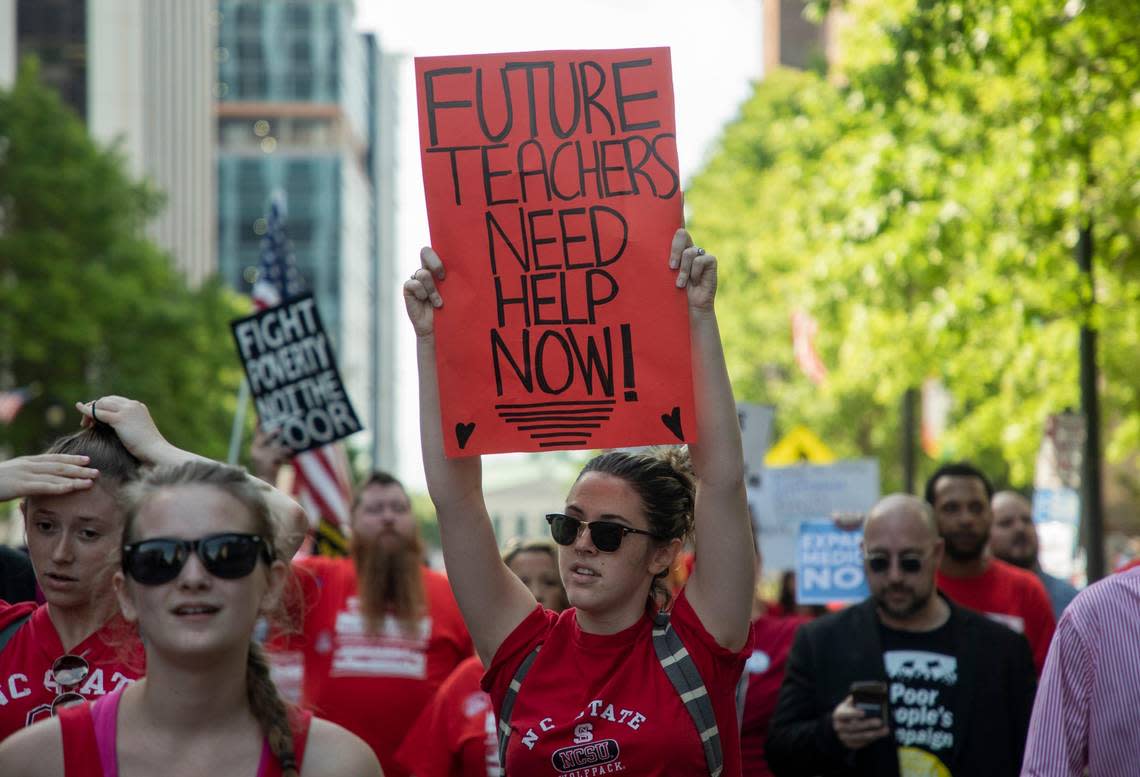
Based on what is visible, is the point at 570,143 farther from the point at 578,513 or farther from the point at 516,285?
the point at 578,513

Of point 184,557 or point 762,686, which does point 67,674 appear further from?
point 762,686

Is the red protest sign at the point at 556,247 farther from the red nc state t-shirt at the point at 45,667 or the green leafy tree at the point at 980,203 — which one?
the green leafy tree at the point at 980,203

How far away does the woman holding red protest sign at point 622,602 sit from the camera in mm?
3979

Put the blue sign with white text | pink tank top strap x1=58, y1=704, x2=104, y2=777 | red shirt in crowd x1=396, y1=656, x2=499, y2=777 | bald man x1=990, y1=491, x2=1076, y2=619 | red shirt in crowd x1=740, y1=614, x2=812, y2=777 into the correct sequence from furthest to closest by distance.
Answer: the blue sign with white text < bald man x1=990, y1=491, x2=1076, y2=619 < red shirt in crowd x1=740, y1=614, x2=812, y2=777 < red shirt in crowd x1=396, y1=656, x2=499, y2=777 < pink tank top strap x1=58, y1=704, x2=104, y2=777

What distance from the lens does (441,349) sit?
166 inches

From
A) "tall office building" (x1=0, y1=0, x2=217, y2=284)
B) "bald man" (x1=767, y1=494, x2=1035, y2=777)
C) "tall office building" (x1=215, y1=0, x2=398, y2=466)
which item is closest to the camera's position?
"bald man" (x1=767, y1=494, x2=1035, y2=777)

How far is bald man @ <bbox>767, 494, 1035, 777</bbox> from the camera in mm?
5918

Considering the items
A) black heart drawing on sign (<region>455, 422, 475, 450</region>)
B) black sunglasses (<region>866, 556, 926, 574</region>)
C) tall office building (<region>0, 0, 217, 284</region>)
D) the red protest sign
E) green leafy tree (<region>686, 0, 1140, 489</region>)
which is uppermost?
tall office building (<region>0, 0, 217, 284</region>)

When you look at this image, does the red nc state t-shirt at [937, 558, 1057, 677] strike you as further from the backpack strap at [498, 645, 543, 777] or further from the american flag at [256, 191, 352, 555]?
the american flag at [256, 191, 352, 555]

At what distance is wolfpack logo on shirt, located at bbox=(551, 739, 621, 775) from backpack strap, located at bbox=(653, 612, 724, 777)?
0.19 metres

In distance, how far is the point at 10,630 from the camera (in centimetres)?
419

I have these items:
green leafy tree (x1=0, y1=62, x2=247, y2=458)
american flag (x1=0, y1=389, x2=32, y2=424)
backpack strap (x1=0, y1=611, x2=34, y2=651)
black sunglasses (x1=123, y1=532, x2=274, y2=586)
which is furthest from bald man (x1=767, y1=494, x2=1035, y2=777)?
american flag (x1=0, y1=389, x2=32, y2=424)

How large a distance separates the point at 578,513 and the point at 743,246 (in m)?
34.3

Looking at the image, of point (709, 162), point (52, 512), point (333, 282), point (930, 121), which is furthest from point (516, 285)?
point (333, 282)
